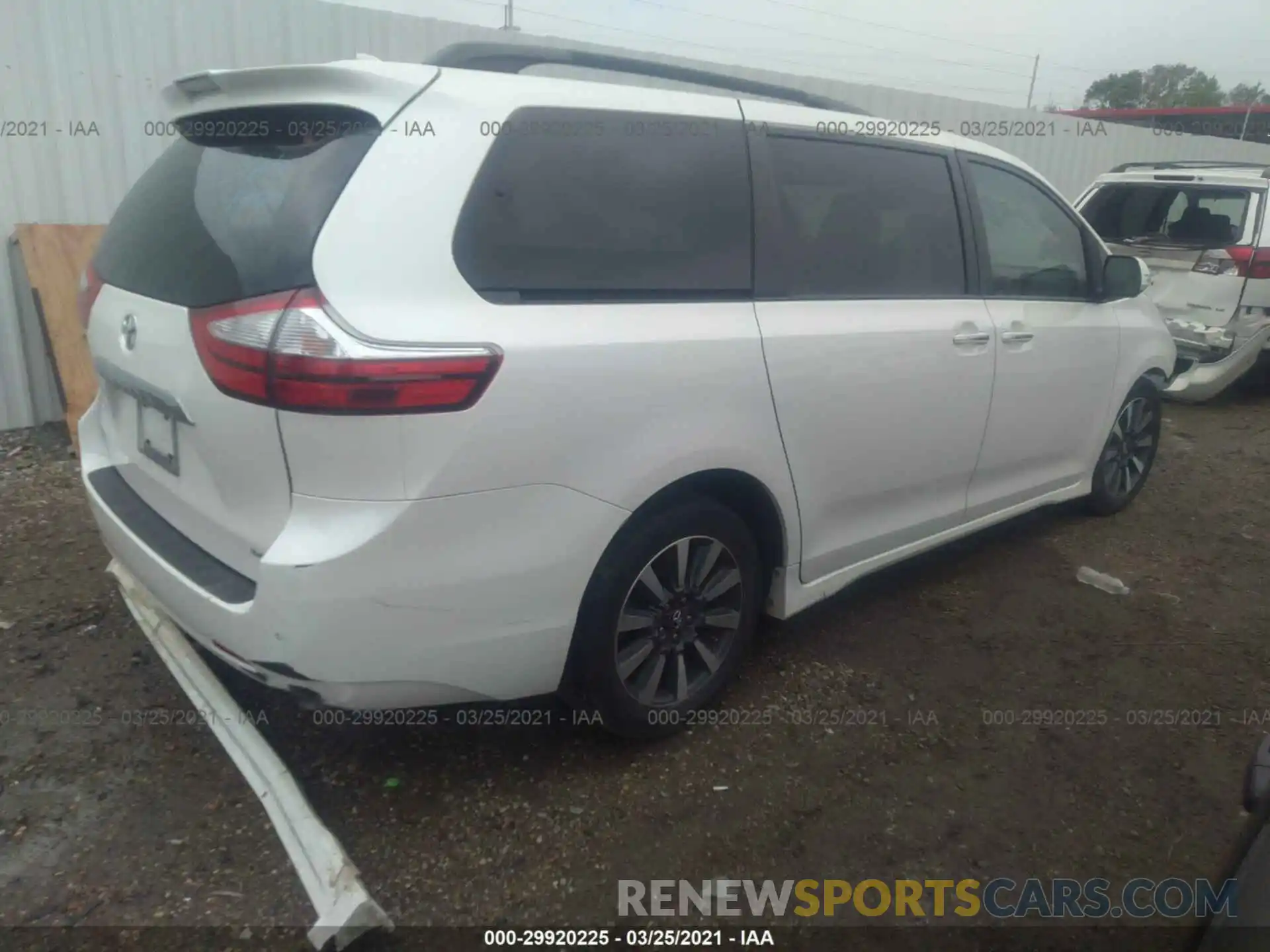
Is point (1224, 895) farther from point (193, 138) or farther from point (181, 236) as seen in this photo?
point (193, 138)

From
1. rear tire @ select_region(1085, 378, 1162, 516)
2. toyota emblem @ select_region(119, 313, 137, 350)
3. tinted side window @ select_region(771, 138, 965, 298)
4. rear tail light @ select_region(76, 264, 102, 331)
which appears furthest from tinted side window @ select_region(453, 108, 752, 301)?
rear tire @ select_region(1085, 378, 1162, 516)

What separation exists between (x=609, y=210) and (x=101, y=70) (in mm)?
4231

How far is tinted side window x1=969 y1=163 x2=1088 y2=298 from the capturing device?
3.47 m

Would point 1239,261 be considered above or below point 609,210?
below

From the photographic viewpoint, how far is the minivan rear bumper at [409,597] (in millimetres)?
1909

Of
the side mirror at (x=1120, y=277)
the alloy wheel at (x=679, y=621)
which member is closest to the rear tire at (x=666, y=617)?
the alloy wheel at (x=679, y=621)

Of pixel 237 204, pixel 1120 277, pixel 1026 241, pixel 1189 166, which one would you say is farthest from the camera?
pixel 1189 166

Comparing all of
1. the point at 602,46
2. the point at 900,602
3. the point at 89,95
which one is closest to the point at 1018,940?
the point at 900,602

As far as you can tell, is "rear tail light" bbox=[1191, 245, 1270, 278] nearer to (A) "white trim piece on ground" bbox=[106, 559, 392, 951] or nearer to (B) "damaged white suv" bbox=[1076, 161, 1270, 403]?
(B) "damaged white suv" bbox=[1076, 161, 1270, 403]

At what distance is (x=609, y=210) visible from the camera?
2.31 meters

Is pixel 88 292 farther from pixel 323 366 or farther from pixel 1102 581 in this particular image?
pixel 1102 581

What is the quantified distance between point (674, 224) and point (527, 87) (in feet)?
1.69

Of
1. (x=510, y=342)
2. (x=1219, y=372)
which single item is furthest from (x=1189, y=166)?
(x=510, y=342)

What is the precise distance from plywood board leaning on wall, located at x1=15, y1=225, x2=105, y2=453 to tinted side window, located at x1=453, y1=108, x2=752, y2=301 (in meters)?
3.80
